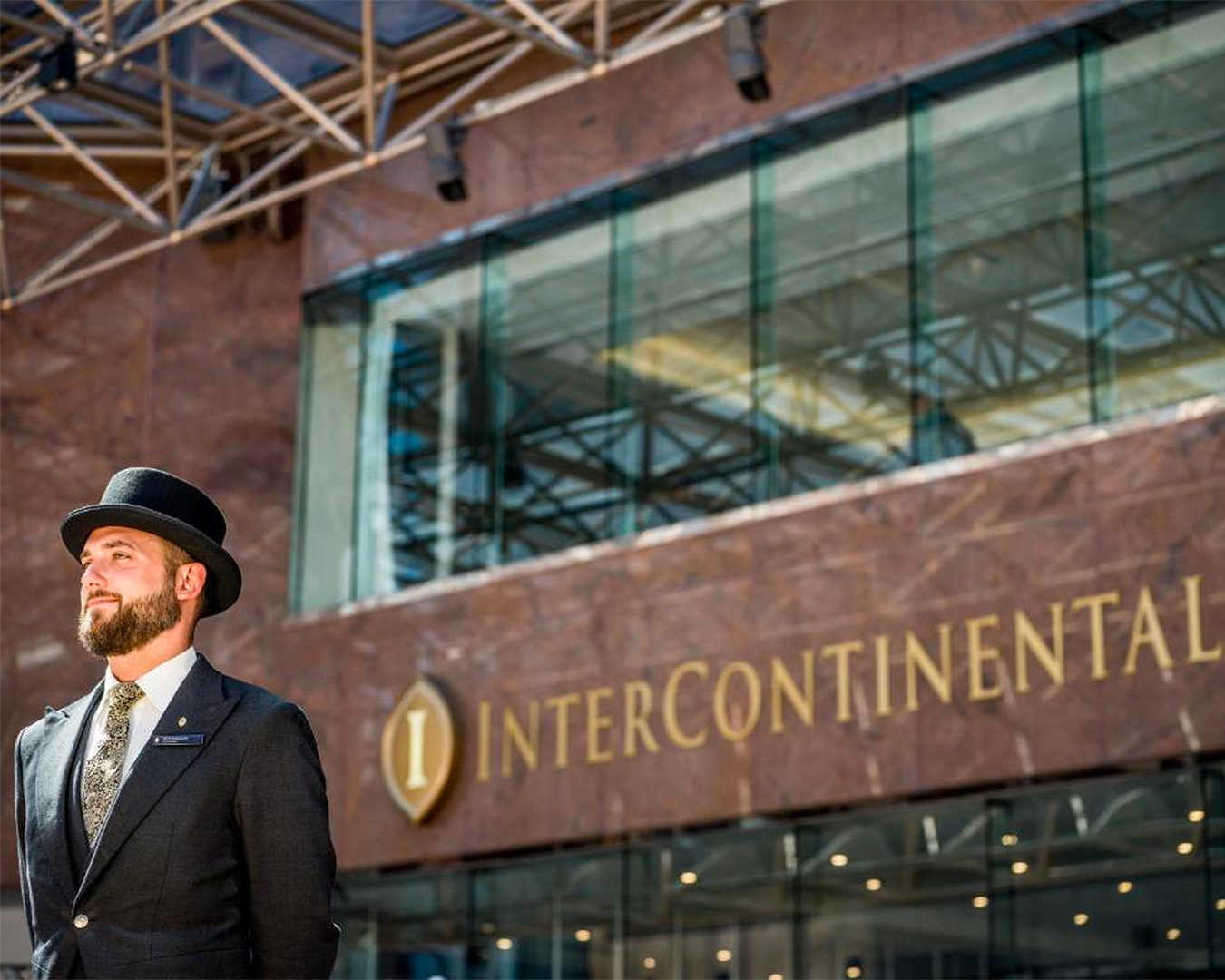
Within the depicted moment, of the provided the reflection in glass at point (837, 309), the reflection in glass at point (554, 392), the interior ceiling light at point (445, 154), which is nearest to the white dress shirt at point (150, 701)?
the reflection in glass at point (837, 309)

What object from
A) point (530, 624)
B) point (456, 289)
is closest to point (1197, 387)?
point (530, 624)

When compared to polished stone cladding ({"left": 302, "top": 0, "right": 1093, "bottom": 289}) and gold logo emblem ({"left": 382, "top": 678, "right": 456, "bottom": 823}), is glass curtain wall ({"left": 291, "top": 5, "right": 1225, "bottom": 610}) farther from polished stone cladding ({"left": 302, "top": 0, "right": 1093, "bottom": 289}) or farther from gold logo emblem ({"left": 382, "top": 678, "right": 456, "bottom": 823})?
gold logo emblem ({"left": 382, "top": 678, "right": 456, "bottom": 823})

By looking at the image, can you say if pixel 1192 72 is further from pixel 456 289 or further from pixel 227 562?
pixel 227 562

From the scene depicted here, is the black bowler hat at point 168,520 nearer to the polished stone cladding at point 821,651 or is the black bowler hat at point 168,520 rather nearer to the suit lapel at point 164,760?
the suit lapel at point 164,760

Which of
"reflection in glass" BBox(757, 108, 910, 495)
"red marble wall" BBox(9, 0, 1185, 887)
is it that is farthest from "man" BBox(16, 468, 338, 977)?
"reflection in glass" BBox(757, 108, 910, 495)

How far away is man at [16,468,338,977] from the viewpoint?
4480 mm

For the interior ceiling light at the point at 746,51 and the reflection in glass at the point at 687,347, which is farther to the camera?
the reflection in glass at the point at 687,347

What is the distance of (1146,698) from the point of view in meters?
12.9

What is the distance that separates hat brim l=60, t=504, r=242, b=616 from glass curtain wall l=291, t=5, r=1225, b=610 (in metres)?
9.10

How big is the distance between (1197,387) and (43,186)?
8.93 meters

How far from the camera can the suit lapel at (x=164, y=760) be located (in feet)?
14.8

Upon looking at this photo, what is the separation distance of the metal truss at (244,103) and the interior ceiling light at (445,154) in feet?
0.44

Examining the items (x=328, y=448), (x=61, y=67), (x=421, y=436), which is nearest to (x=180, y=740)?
(x=61, y=67)

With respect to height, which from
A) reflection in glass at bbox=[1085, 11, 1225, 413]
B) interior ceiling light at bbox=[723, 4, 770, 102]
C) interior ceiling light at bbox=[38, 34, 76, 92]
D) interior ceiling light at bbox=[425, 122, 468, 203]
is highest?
interior ceiling light at bbox=[38, 34, 76, 92]
